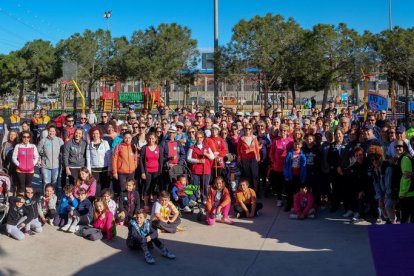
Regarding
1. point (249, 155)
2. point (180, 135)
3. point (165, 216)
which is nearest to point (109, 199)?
point (165, 216)

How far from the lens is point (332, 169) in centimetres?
855

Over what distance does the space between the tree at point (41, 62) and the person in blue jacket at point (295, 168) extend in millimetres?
29418

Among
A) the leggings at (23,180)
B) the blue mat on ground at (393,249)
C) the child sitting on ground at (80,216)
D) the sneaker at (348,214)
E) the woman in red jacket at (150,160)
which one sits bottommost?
the sneaker at (348,214)

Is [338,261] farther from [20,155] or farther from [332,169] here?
[20,155]

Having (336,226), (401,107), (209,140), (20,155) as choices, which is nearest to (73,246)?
(20,155)

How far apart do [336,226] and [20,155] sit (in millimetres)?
5651

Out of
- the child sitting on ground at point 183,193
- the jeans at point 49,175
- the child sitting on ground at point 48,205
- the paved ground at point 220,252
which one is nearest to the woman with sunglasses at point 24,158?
the jeans at point 49,175

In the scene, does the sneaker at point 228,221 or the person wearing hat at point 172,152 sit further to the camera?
the person wearing hat at point 172,152

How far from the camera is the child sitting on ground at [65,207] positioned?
7781mm

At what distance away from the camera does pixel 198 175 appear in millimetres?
9055

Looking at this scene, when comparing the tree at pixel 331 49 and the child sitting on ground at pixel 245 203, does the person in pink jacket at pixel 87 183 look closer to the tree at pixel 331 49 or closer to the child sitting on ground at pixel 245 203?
the child sitting on ground at pixel 245 203

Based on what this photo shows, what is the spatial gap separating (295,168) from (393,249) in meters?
3.56

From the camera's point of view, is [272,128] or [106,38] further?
[106,38]

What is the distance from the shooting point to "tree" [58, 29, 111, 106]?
30547 mm
